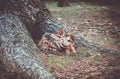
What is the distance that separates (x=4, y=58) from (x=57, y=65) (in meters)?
0.98

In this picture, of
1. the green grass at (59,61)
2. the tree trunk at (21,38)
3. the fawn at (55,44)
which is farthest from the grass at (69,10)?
the green grass at (59,61)

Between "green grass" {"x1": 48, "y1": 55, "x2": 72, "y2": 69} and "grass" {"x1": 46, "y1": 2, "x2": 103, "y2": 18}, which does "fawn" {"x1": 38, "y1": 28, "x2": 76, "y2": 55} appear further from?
"grass" {"x1": 46, "y1": 2, "x2": 103, "y2": 18}

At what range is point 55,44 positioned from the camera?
6.30 metres

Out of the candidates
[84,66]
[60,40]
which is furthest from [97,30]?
[84,66]

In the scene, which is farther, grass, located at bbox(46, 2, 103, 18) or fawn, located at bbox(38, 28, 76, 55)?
grass, located at bbox(46, 2, 103, 18)

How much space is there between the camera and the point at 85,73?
5094mm

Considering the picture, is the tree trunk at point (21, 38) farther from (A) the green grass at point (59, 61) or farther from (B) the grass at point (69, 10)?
(B) the grass at point (69, 10)

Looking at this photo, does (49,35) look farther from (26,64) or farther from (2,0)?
(26,64)

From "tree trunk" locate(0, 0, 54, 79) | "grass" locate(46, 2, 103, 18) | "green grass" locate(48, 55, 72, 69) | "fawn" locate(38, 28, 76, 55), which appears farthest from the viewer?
"grass" locate(46, 2, 103, 18)

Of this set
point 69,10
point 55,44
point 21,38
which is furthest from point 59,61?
point 69,10

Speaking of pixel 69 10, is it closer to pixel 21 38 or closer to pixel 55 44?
pixel 55 44

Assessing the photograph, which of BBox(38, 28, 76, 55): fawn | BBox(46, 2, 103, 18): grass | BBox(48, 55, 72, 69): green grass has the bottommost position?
BBox(48, 55, 72, 69): green grass

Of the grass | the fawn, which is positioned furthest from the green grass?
the grass

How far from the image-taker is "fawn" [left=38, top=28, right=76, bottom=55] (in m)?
6.25
